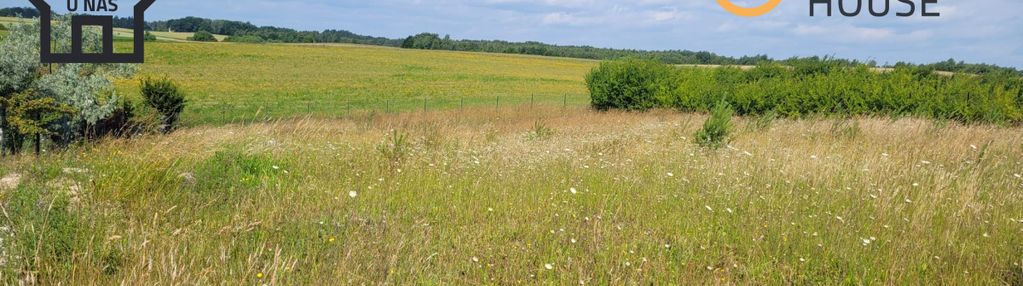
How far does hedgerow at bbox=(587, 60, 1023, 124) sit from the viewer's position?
17953mm

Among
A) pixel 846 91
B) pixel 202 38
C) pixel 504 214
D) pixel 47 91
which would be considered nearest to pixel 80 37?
pixel 47 91

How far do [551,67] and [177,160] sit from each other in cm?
7412

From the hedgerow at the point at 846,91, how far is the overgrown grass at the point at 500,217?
8.50 metres

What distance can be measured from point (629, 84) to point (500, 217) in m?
26.0

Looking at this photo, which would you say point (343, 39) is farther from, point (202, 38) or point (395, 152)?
point (395, 152)

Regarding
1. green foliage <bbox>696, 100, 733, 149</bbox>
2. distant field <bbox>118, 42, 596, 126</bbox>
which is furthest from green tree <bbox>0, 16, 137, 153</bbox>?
green foliage <bbox>696, 100, 733, 149</bbox>

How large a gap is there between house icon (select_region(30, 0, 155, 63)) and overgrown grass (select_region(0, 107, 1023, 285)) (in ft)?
33.0

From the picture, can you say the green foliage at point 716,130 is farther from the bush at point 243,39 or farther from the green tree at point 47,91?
the bush at point 243,39

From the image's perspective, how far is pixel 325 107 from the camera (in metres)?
35.0

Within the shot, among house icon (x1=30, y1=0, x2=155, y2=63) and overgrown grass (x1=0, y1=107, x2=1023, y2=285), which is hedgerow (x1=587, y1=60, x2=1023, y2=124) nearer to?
overgrown grass (x1=0, y1=107, x2=1023, y2=285)

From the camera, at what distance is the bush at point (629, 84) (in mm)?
29719

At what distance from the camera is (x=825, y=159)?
743 cm

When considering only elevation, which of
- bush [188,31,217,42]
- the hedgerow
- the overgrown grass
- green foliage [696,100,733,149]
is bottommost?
the overgrown grass

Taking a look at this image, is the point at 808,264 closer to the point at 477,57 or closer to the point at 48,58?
the point at 48,58
